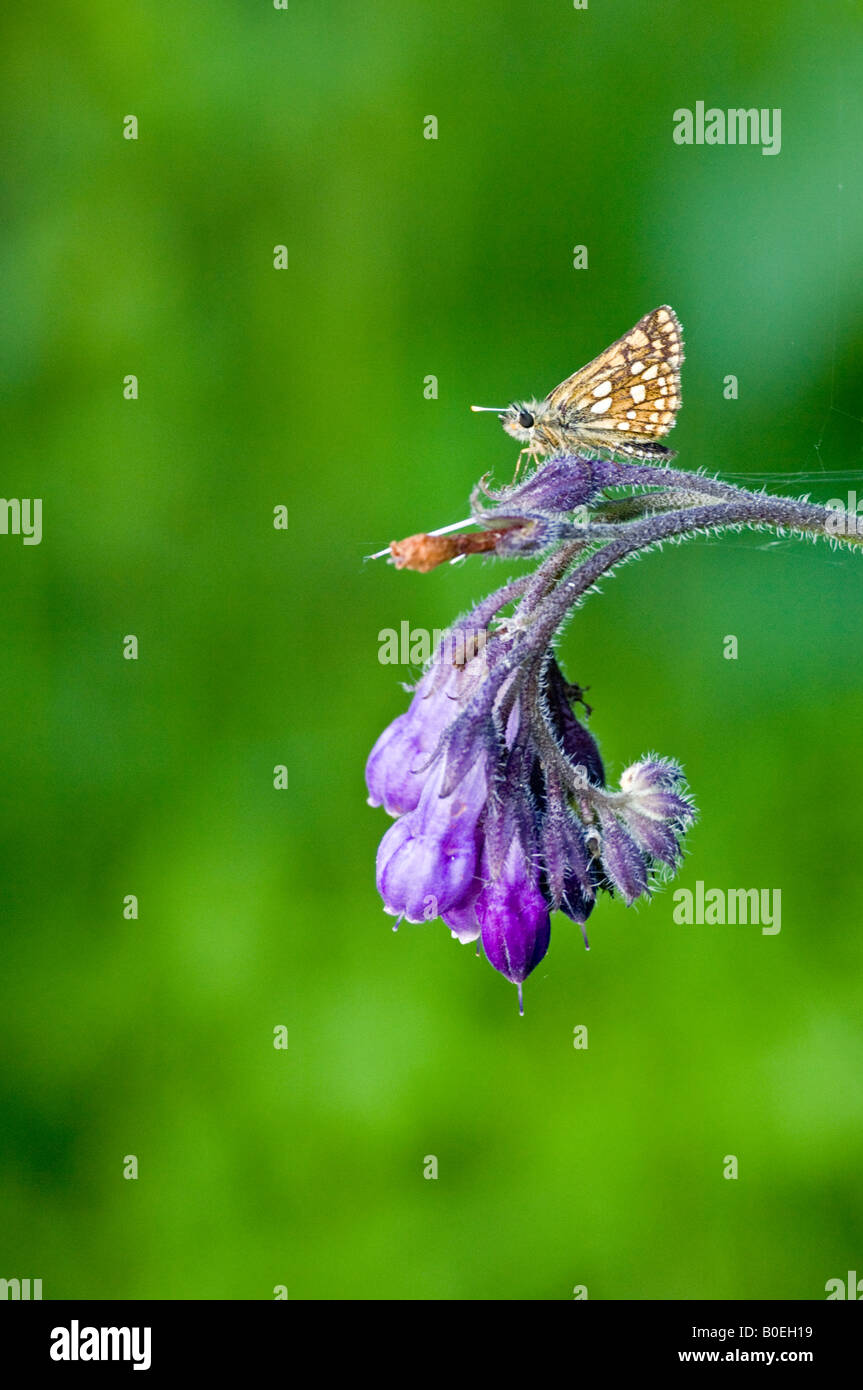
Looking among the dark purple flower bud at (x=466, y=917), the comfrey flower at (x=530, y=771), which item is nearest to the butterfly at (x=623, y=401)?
the comfrey flower at (x=530, y=771)

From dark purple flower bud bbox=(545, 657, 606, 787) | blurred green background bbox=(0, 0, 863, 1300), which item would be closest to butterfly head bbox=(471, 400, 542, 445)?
dark purple flower bud bbox=(545, 657, 606, 787)

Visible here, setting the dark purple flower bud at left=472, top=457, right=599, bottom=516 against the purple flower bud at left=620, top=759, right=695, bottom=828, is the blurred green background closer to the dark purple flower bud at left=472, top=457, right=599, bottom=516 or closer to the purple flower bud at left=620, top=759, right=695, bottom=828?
the purple flower bud at left=620, top=759, right=695, bottom=828

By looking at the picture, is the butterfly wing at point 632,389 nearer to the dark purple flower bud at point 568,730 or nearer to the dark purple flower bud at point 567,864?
the dark purple flower bud at point 568,730

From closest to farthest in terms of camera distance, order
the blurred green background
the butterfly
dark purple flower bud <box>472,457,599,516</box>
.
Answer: dark purple flower bud <box>472,457,599,516</box> < the butterfly < the blurred green background

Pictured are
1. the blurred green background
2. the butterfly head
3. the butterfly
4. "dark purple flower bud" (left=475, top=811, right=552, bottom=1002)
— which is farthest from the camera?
the blurred green background

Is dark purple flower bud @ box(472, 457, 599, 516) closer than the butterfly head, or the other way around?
dark purple flower bud @ box(472, 457, 599, 516)

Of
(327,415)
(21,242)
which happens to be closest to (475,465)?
(327,415)

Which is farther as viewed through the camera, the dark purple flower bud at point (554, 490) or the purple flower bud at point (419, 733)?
the purple flower bud at point (419, 733)
